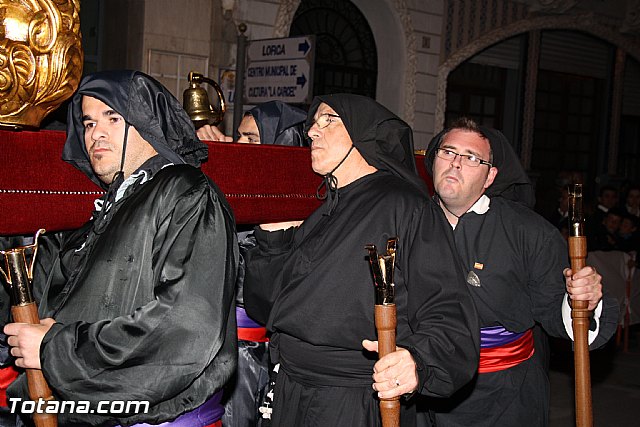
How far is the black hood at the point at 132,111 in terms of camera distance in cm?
240

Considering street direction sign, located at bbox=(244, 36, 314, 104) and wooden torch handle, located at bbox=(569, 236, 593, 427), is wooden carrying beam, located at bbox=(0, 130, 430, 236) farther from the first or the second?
street direction sign, located at bbox=(244, 36, 314, 104)

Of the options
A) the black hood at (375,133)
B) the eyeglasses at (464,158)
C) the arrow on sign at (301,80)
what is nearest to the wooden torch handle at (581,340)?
the eyeglasses at (464,158)

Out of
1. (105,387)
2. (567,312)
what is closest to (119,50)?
(567,312)

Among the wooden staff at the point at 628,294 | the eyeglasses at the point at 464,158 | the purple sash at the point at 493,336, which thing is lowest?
the wooden staff at the point at 628,294

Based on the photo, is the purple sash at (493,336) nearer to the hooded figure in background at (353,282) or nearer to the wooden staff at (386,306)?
the hooded figure in background at (353,282)

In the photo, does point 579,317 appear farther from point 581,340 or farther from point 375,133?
point 375,133

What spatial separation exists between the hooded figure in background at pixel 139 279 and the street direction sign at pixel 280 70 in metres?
3.56

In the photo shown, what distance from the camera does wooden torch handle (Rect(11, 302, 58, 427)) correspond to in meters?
2.14

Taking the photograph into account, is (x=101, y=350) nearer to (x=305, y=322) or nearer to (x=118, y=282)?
(x=118, y=282)

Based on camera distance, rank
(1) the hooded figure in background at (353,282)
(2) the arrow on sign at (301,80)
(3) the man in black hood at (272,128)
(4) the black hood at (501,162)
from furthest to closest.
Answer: (2) the arrow on sign at (301,80)
(3) the man in black hood at (272,128)
(4) the black hood at (501,162)
(1) the hooded figure in background at (353,282)

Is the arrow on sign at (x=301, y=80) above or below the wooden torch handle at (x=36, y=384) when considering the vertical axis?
above

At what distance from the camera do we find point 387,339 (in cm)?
217

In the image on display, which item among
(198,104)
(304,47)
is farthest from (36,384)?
(304,47)

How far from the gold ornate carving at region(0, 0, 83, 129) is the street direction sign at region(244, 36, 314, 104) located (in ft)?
12.3
